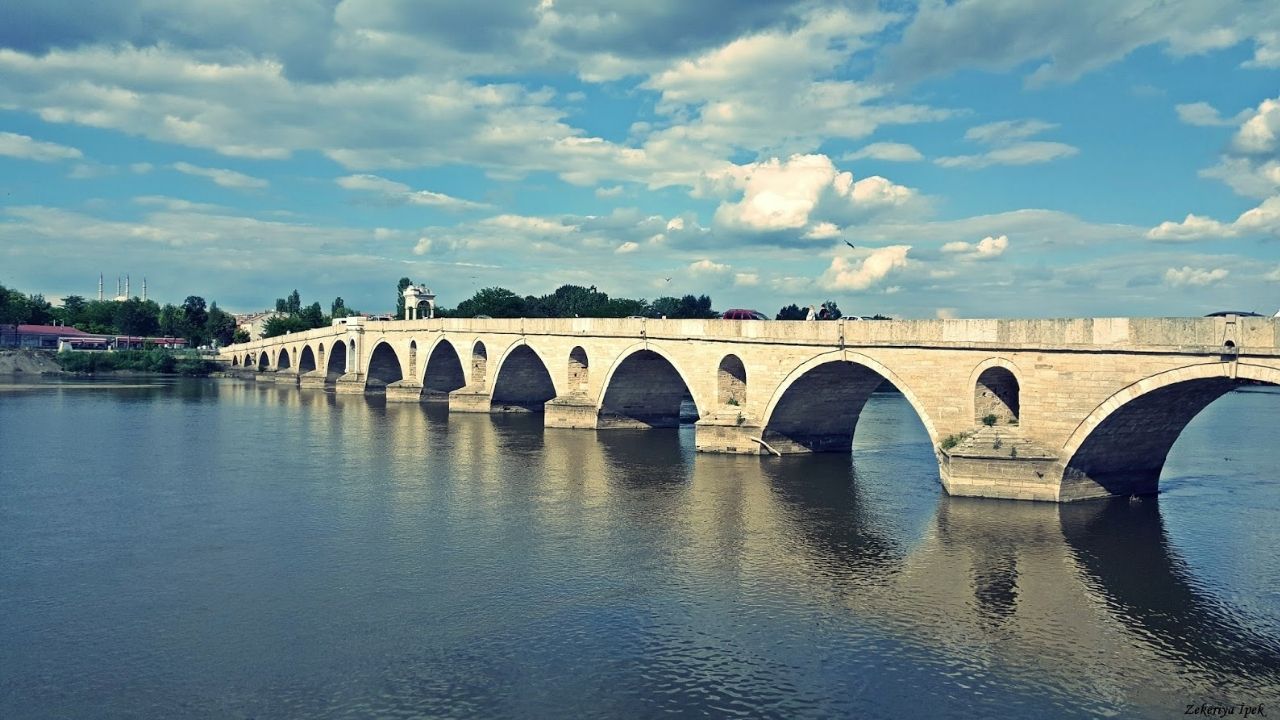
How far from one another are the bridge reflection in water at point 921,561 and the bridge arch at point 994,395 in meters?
3.08

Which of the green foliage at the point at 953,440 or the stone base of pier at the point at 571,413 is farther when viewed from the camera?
the stone base of pier at the point at 571,413

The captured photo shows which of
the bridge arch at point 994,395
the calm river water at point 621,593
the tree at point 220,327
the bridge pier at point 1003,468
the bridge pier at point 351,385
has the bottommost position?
the calm river water at point 621,593

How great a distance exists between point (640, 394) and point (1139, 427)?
100ft

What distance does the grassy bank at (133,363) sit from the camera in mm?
111875

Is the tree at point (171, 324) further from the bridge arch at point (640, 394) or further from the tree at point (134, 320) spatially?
the bridge arch at point (640, 394)

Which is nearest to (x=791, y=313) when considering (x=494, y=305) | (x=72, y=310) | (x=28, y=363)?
(x=494, y=305)

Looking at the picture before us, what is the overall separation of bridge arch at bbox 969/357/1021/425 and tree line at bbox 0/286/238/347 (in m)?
154

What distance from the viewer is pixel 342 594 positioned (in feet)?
69.1

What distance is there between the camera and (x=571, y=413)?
5447 cm

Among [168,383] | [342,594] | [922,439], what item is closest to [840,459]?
[922,439]

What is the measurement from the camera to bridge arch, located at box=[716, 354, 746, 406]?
4316 centimetres

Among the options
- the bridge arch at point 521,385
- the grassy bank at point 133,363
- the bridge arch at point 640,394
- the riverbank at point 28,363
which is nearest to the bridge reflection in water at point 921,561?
the bridge arch at point 640,394

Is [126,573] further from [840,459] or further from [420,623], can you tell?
[840,459]

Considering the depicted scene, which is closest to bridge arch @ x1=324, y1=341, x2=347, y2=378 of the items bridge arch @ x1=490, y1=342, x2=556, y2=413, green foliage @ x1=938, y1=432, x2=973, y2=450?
bridge arch @ x1=490, y1=342, x2=556, y2=413
